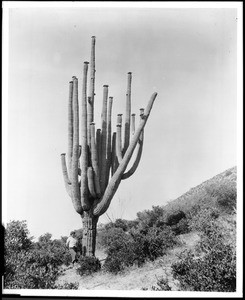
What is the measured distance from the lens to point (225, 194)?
452 inches

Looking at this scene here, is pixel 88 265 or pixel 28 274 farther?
pixel 88 265

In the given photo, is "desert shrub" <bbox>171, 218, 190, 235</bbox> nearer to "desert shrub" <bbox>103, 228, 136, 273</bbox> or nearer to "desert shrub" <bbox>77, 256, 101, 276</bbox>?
"desert shrub" <bbox>103, 228, 136, 273</bbox>

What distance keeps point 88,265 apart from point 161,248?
160cm

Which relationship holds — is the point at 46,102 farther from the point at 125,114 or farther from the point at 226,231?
the point at 226,231

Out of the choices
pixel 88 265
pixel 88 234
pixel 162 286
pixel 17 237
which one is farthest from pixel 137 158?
pixel 17 237

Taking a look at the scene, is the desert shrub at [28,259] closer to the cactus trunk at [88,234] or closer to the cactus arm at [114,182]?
the cactus trunk at [88,234]

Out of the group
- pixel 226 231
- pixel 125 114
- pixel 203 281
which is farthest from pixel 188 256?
pixel 125 114

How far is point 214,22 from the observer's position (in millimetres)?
8805

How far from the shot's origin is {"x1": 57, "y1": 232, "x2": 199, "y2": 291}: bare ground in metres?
8.19

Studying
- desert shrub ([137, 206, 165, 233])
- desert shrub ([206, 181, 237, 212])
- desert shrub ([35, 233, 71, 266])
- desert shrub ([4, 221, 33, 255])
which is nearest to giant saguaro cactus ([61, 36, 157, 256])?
desert shrub ([35, 233, 71, 266])

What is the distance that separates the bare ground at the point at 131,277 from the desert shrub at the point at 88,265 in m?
0.09

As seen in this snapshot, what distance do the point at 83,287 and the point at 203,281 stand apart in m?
2.40

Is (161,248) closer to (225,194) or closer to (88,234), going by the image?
(88,234)

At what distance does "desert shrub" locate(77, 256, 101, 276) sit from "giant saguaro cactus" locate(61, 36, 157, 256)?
0.22 m
